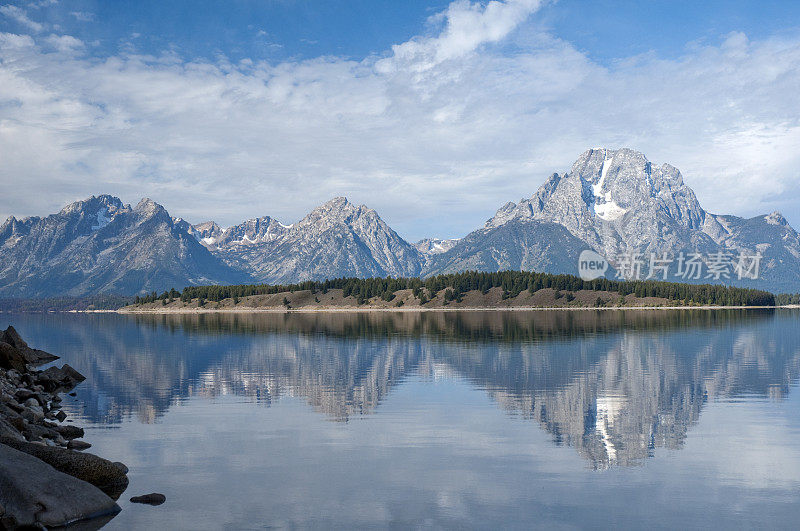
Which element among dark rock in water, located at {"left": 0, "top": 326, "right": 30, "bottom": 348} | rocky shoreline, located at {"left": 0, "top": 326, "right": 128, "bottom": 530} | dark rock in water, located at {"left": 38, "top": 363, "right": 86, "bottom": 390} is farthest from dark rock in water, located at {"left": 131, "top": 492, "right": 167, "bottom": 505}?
dark rock in water, located at {"left": 0, "top": 326, "right": 30, "bottom": 348}

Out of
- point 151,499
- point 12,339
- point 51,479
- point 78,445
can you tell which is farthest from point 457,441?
point 12,339

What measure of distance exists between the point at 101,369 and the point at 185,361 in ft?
39.5

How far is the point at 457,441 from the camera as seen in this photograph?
4331 cm

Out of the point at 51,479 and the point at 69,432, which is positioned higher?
the point at 51,479

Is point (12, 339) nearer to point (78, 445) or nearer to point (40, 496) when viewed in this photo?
point (78, 445)

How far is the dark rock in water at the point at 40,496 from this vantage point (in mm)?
27297

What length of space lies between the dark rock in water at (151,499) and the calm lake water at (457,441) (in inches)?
22.4

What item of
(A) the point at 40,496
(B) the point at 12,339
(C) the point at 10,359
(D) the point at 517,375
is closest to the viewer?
(A) the point at 40,496

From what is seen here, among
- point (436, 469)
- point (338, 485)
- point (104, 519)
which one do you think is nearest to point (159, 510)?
point (104, 519)

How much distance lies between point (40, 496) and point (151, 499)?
4.88 m

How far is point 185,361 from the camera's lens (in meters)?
100

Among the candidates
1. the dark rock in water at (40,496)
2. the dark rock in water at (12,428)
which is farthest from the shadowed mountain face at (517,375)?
the dark rock in water at (40,496)

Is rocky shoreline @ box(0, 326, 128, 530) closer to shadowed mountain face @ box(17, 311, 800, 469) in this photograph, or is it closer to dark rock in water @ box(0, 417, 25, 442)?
dark rock in water @ box(0, 417, 25, 442)

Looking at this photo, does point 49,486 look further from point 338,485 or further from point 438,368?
point 438,368
